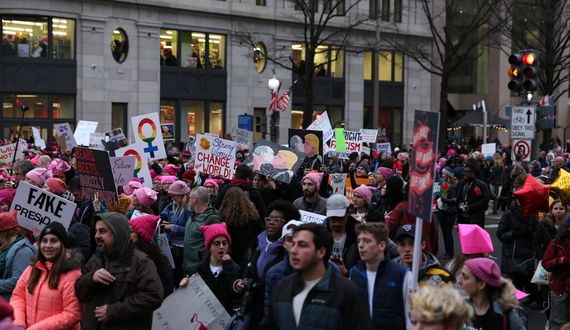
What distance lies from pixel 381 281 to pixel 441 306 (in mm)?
1492

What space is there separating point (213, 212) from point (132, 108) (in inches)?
985

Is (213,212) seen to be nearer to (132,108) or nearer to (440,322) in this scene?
(440,322)

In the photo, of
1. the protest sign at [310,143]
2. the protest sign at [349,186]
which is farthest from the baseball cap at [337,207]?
the protest sign at [310,143]

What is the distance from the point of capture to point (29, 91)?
29141mm

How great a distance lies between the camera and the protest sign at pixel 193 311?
581 centimetres

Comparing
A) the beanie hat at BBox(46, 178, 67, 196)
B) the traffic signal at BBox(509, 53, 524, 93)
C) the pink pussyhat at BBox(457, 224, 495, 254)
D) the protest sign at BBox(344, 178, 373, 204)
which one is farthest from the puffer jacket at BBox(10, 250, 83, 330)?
the traffic signal at BBox(509, 53, 524, 93)

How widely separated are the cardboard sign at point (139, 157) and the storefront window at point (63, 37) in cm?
1887

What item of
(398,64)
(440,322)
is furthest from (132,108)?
(440,322)

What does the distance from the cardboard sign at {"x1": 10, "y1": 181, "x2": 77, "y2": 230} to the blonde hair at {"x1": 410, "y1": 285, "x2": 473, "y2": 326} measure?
4.52 metres

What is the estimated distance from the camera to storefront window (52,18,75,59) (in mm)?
29500

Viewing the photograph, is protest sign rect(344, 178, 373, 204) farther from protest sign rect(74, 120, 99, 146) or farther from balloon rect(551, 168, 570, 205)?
protest sign rect(74, 120, 99, 146)

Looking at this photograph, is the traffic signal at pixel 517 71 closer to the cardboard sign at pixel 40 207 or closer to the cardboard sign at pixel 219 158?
the cardboard sign at pixel 219 158

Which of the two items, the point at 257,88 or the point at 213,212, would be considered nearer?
the point at 213,212

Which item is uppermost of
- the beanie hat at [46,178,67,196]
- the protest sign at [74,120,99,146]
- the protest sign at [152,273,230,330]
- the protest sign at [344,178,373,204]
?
the protest sign at [74,120,99,146]
